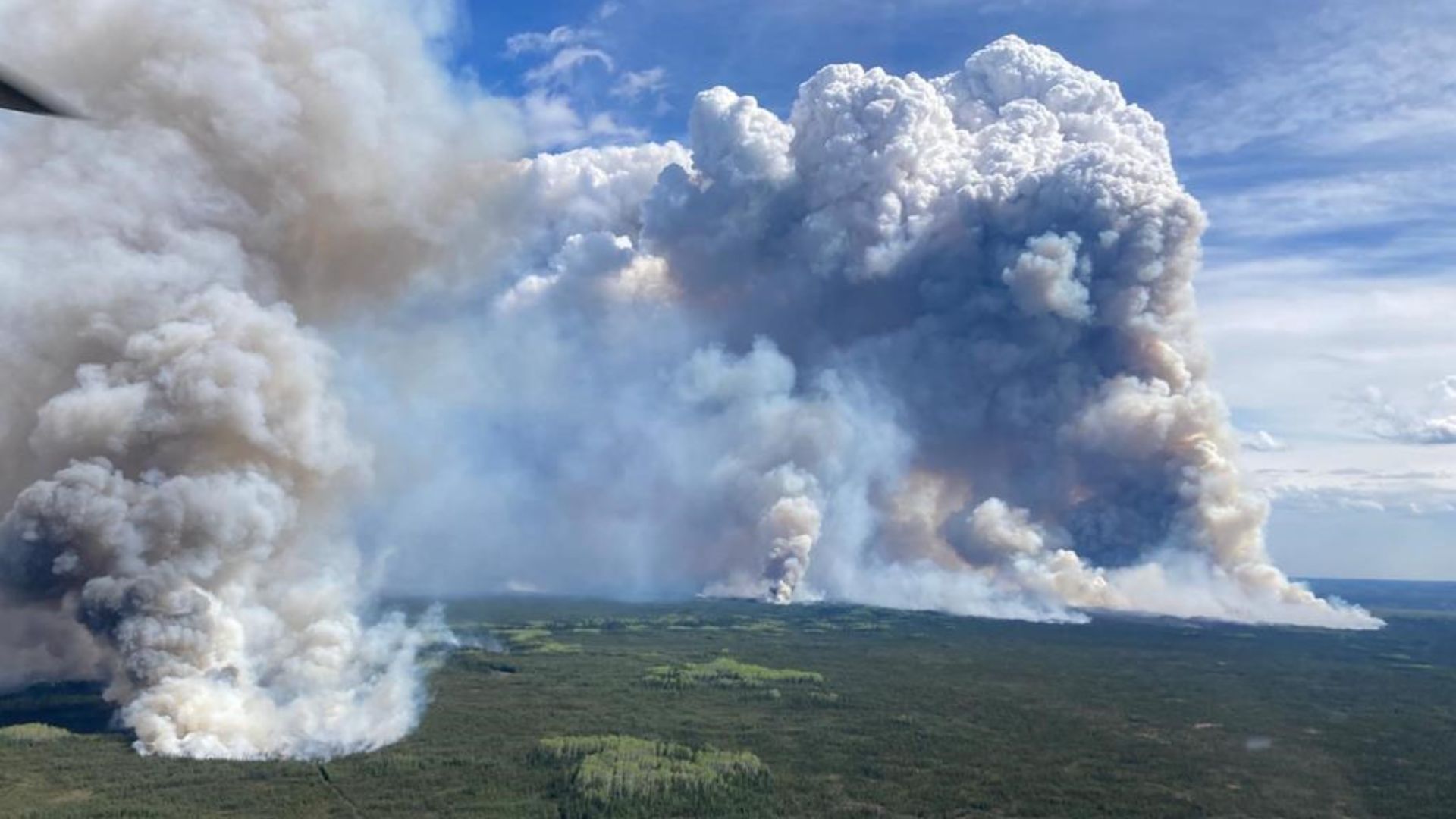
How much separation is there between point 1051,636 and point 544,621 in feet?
208

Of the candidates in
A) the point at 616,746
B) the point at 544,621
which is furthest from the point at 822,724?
the point at 544,621

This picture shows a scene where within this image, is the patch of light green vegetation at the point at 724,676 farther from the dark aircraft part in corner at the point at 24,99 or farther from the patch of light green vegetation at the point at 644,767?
the dark aircraft part in corner at the point at 24,99

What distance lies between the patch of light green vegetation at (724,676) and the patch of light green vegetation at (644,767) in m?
23.2

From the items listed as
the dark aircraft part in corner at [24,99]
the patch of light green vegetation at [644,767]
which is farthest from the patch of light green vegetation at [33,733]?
the dark aircraft part in corner at [24,99]

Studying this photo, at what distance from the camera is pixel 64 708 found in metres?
68.4

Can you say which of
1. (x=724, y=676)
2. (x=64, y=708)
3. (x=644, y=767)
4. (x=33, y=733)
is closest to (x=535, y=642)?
(x=724, y=676)

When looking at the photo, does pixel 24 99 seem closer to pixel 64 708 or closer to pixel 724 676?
pixel 64 708

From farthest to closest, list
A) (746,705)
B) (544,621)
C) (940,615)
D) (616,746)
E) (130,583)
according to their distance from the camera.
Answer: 1. (940,615)
2. (544,621)
3. (746,705)
4. (616,746)
5. (130,583)

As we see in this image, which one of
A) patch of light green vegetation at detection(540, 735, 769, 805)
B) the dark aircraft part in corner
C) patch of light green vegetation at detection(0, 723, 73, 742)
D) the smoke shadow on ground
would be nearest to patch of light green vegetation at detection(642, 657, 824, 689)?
patch of light green vegetation at detection(540, 735, 769, 805)

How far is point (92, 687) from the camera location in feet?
242

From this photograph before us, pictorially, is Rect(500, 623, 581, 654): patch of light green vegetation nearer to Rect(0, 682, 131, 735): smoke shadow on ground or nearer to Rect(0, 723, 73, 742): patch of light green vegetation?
Rect(0, 682, 131, 735): smoke shadow on ground

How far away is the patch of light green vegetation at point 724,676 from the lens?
3531 inches

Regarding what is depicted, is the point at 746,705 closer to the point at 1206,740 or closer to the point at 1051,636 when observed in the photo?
the point at 1206,740

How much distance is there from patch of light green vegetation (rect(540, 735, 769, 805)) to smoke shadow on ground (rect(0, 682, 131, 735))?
27.3 meters
